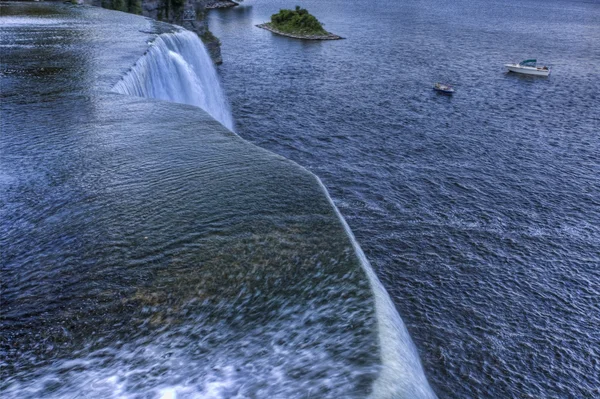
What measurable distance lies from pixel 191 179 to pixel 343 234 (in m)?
5.90

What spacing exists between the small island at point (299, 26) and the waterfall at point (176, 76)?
56.9 meters

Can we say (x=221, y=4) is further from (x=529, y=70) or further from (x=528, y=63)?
(x=529, y=70)

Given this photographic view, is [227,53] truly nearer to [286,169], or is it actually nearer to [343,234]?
[286,169]

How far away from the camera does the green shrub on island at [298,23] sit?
9669 cm

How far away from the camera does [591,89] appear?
62.9 metres

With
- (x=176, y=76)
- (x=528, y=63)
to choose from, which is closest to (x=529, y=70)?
(x=528, y=63)

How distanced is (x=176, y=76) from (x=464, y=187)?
2015cm

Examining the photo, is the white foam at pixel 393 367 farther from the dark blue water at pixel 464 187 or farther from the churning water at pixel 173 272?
the dark blue water at pixel 464 187

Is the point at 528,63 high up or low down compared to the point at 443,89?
up

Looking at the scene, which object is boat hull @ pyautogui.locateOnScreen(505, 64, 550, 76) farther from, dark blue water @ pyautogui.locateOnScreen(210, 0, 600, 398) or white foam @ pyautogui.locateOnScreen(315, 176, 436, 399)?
white foam @ pyautogui.locateOnScreen(315, 176, 436, 399)

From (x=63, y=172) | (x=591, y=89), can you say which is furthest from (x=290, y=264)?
(x=591, y=89)

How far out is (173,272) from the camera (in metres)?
12.2

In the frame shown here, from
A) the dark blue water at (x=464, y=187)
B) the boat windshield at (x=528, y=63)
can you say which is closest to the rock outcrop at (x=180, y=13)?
the dark blue water at (x=464, y=187)

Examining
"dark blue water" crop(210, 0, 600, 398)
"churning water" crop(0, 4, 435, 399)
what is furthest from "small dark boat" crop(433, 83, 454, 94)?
"churning water" crop(0, 4, 435, 399)
